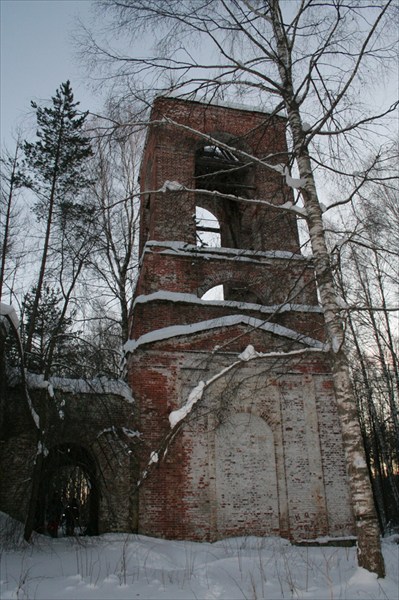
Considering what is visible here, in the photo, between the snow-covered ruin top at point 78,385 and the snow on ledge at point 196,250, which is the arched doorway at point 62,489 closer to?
the snow-covered ruin top at point 78,385

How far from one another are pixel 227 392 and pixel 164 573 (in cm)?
336

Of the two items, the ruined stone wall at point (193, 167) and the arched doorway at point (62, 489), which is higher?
the ruined stone wall at point (193, 167)

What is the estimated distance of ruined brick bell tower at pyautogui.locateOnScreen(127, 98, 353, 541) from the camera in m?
10.1

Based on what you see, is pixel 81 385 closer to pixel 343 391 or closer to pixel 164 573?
pixel 164 573

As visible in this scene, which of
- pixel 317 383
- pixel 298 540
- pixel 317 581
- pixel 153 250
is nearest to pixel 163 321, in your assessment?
pixel 153 250

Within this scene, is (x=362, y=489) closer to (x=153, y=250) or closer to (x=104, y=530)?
(x=104, y=530)

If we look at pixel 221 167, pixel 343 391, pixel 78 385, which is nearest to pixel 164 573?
pixel 343 391

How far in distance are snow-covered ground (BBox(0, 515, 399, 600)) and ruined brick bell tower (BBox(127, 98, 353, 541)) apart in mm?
1183

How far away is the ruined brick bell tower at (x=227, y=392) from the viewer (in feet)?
33.2

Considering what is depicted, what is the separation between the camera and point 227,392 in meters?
9.13

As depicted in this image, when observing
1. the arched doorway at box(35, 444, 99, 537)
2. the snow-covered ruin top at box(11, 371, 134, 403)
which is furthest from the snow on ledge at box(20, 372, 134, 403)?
the arched doorway at box(35, 444, 99, 537)

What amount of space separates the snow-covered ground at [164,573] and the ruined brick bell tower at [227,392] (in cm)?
118

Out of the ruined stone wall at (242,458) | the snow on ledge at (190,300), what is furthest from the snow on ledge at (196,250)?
the ruined stone wall at (242,458)

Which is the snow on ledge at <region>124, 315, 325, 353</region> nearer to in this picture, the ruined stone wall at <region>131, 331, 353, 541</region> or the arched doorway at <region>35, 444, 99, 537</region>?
the ruined stone wall at <region>131, 331, 353, 541</region>
